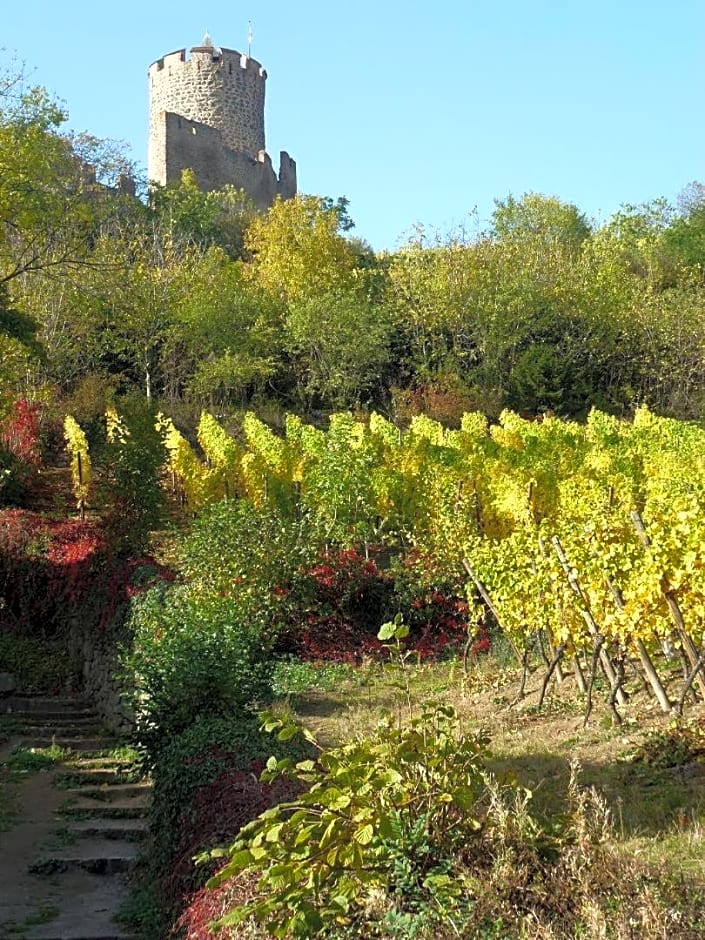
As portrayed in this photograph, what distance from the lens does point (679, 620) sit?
8.14 meters

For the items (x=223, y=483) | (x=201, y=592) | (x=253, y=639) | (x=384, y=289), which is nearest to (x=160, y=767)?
(x=253, y=639)

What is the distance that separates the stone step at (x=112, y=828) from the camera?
28.5 ft

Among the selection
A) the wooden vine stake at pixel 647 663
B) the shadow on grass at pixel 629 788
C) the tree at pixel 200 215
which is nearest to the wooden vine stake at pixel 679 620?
the wooden vine stake at pixel 647 663

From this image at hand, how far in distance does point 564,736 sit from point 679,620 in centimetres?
158

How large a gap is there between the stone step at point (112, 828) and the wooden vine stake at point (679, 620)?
15.0ft

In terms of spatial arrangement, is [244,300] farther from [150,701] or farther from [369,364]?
[150,701]

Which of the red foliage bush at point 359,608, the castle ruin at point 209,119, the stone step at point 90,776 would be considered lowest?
the stone step at point 90,776

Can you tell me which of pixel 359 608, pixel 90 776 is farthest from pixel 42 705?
pixel 359 608

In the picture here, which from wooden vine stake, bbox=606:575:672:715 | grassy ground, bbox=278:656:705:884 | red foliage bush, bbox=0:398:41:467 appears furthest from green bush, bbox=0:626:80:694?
wooden vine stake, bbox=606:575:672:715

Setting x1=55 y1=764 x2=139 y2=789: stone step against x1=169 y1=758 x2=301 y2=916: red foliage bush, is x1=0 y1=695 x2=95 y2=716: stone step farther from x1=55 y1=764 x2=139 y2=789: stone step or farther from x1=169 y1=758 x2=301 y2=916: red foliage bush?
x1=169 y1=758 x2=301 y2=916: red foliage bush

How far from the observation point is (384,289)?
3544 cm

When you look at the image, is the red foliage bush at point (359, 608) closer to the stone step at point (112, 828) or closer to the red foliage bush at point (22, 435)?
the stone step at point (112, 828)

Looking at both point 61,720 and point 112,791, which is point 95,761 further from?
point 61,720

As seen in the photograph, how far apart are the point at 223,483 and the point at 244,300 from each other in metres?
13.0
